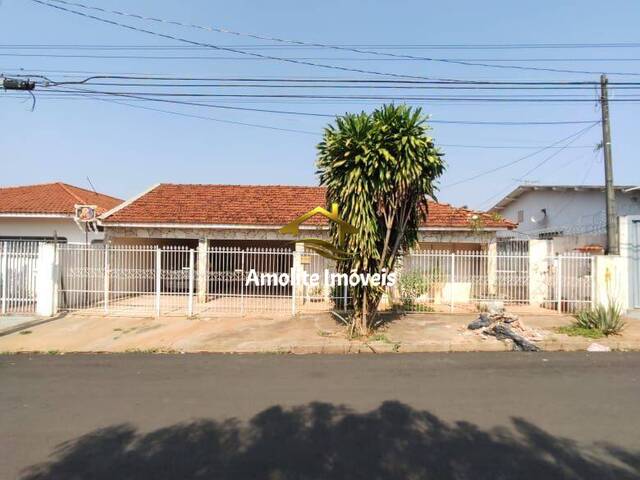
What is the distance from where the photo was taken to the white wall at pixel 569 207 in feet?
55.6

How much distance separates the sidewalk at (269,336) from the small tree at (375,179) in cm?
95

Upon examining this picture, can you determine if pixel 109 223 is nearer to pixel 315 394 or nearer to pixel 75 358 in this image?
pixel 75 358

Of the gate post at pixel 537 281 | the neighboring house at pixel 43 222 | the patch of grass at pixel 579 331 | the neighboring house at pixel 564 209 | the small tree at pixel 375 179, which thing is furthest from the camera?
the neighboring house at pixel 564 209

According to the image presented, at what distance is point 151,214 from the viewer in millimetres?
15203

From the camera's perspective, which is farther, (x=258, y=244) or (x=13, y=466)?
(x=258, y=244)

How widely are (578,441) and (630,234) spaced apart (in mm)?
9860

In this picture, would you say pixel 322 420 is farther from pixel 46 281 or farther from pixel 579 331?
pixel 46 281

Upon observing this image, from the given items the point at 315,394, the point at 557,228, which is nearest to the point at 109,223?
the point at 315,394

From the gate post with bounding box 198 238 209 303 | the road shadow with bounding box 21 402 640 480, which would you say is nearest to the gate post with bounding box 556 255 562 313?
the road shadow with bounding box 21 402 640 480

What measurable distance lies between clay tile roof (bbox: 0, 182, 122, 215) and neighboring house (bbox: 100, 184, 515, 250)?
1.68 meters

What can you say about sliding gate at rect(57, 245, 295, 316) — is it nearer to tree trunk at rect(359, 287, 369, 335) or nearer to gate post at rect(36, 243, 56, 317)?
gate post at rect(36, 243, 56, 317)

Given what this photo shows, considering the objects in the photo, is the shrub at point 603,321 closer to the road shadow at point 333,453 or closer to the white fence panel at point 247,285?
the road shadow at point 333,453

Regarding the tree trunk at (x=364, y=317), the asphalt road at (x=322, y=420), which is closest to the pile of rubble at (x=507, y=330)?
the asphalt road at (x=322, y=420)

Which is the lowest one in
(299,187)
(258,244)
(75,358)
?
(75,358)
